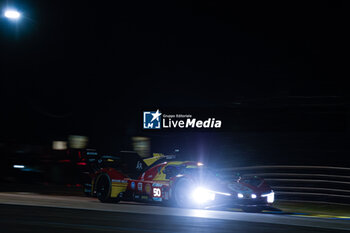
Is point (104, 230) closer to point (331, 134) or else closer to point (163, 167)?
point (163, 167)

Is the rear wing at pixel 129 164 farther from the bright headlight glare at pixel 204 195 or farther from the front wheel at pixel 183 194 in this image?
the bright headlight glare at pixel 204 195

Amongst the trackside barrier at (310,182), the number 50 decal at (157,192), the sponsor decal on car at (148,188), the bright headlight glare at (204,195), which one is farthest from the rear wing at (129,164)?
the trackside barrier at (310,182)

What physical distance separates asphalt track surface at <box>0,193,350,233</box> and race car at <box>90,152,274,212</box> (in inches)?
21.5

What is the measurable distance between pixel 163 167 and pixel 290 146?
679 cm

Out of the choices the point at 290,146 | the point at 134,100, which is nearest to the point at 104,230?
the point at 290,146

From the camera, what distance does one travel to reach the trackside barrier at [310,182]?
1496 cm

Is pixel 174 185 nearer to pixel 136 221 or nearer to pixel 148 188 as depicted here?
pixel 148 188

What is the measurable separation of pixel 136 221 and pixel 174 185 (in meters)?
3.06

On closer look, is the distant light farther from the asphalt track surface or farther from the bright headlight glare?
the bright headlight glare

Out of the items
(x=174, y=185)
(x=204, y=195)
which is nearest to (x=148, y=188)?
(x=174, y=185)

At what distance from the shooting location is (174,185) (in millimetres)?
12008

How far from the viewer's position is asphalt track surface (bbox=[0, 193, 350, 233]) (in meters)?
7.96
